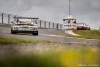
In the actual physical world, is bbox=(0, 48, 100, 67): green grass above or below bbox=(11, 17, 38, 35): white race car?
below

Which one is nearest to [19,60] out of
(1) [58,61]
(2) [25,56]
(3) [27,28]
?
(2) [25,56]

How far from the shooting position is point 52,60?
6246 mm

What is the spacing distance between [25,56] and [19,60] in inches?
11.2

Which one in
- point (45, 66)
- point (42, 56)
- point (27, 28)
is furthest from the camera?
point (27, 28)

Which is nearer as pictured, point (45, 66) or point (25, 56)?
point (45, 66)

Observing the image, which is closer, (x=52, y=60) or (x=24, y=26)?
(x=52, y=60)

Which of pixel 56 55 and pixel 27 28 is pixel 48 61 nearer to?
pixel 56 55

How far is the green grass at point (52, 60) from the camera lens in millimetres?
6004

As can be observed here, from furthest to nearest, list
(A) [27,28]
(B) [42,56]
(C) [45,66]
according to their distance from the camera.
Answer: (A) [27,28]
(B) [42,56]
(C) [45,66]

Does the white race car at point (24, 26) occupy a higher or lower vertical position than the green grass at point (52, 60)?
higher

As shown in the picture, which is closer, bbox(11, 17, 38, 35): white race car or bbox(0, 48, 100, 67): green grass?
bbox(0, 48, 100, 67): green grass

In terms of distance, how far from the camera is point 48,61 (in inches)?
241

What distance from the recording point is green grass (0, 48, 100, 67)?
19.7 feet

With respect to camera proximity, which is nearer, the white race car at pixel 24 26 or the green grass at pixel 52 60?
the green grass at pixel 52 60
